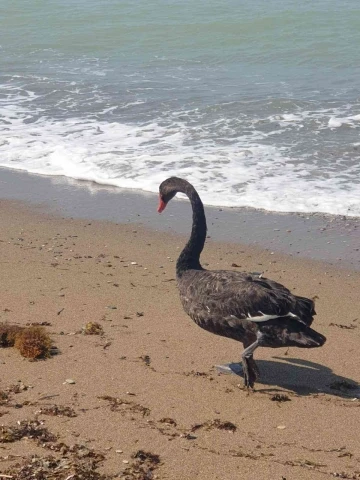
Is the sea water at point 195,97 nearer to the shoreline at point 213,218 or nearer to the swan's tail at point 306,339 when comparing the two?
the shoreline at point 213,218

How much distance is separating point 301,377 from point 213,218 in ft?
16.1

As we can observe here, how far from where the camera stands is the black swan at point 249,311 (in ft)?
23.4

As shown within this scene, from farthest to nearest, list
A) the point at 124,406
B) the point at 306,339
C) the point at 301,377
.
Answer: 1. the point at 301,377
2. the point at 306,339
3. the point at 124,406

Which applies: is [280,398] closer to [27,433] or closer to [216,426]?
[216,426]

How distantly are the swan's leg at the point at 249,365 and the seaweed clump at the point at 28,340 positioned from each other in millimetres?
1777

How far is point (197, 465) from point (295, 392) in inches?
67.0

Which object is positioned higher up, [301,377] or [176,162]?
[176,162]

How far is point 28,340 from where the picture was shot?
7621 mm

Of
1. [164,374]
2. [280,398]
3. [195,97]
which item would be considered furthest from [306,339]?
[195,97]

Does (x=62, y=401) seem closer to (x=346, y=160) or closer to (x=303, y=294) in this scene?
(x=303, y=294)

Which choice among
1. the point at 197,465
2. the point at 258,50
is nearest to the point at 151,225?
the point at 197,465

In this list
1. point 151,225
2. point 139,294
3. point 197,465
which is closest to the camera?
point 197,465

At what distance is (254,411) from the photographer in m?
6.86

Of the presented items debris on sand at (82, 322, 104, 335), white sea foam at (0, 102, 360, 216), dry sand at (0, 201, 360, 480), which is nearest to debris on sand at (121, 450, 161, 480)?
dry sand at (0, 201, 360, 480)
